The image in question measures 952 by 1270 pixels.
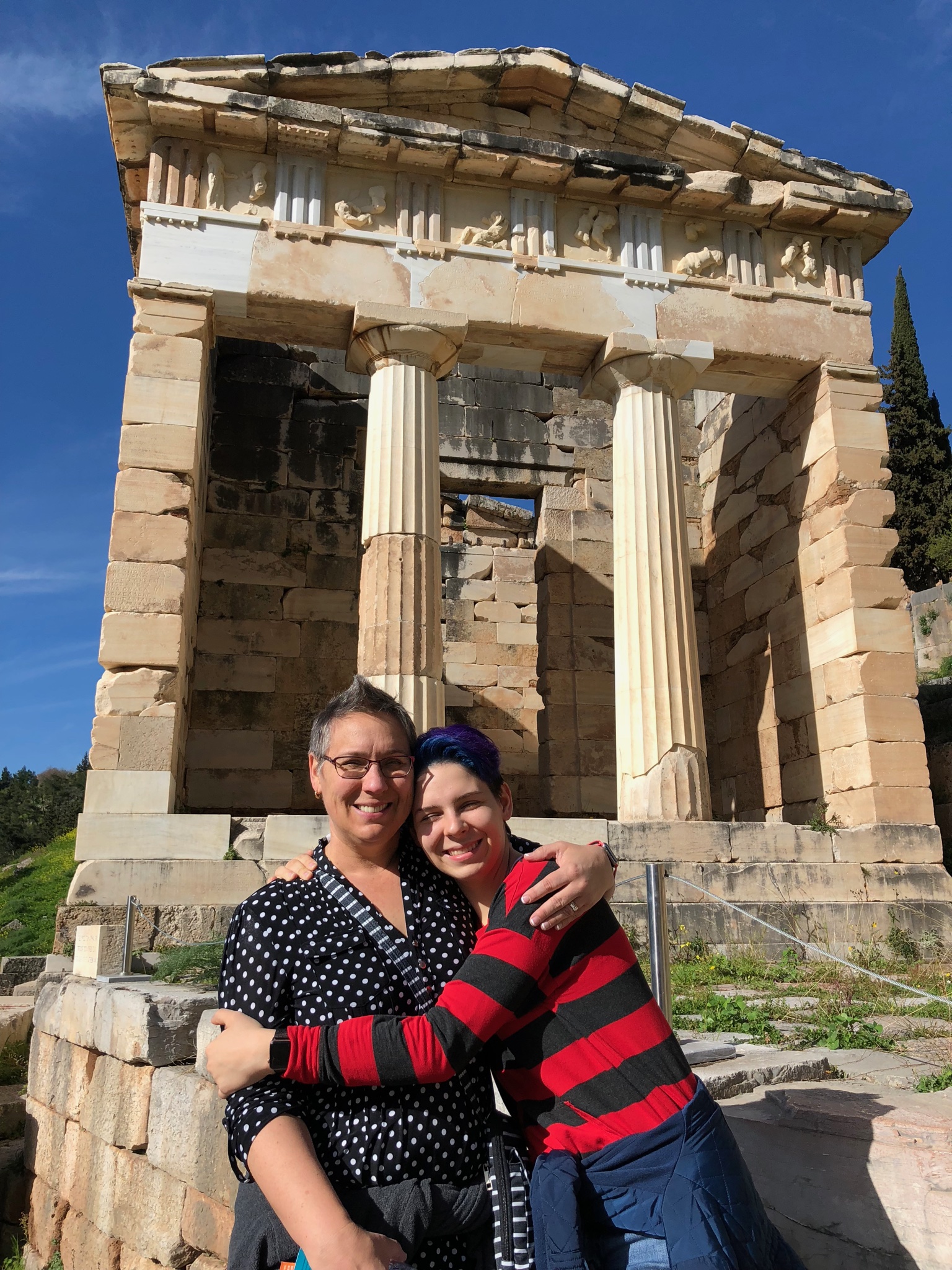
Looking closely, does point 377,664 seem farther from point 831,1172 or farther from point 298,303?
point 831,1172

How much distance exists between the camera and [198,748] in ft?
42.3

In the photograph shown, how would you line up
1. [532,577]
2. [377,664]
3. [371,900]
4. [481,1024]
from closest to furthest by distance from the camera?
[481,1024] < [371,900] < [377,664] < [532,577]

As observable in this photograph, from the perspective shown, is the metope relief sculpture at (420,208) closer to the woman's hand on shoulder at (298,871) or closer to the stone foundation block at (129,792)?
the stone foundation block at (129,792)

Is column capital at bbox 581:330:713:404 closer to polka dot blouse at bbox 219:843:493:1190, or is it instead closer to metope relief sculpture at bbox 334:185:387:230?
metope relief sculpture at bbox 334:185:387:230

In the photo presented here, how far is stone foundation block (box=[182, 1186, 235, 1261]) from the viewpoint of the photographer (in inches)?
148

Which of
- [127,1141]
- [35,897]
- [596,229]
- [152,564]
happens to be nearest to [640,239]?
[596,229]

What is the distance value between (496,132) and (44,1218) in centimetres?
1122

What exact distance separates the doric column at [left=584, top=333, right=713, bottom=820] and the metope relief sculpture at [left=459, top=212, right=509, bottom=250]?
5.70 ft

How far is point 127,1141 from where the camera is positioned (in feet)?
14.9

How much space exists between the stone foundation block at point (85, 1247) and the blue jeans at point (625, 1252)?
3292 millimetres

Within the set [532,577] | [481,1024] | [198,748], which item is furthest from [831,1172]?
[532,577]

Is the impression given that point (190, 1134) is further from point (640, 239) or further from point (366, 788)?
point (640, 239)

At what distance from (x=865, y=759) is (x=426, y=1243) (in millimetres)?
9382

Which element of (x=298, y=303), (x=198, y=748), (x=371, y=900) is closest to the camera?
(x=371, y=900)
